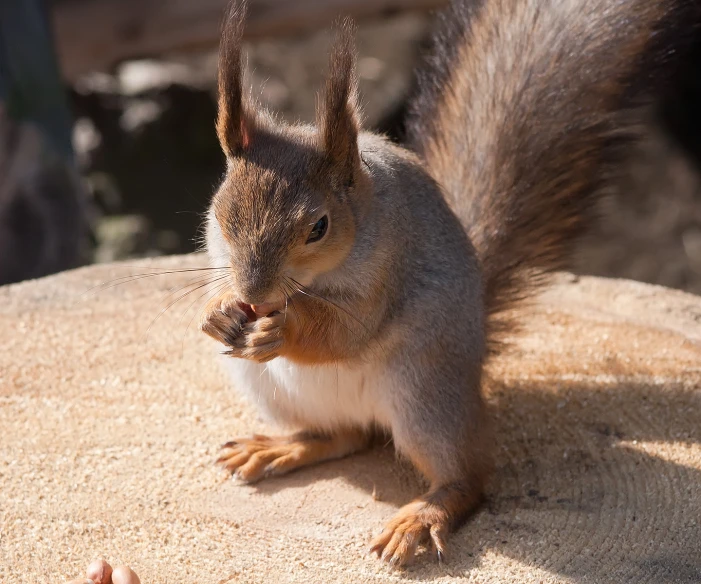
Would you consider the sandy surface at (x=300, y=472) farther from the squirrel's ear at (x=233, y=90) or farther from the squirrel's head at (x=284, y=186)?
the squirrel's ear at (x=233, y=90)

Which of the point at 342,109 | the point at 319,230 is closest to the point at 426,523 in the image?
the point at 319,230

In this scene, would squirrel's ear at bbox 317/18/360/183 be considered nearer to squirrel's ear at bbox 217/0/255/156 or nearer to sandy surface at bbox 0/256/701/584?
squirrel's ear at bbox 217/0/255/156

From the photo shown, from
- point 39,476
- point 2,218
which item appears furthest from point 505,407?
point 2,218

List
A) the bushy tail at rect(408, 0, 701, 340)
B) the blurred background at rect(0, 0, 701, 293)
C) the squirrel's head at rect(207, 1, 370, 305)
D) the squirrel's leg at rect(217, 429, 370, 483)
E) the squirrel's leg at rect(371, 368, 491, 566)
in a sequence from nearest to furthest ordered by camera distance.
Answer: the squirrel's head at rect(207, 1, 370, 305) < the squirrel's leg at rect(371, 368, 491, 566) < the squirrel's leg at rect(217, 429, 370, 483) < the bushy tail at rect(408, 0, 701, 340) < the blurred background at rect(0, 0, 701, 293)

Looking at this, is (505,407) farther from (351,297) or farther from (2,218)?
(2,218)

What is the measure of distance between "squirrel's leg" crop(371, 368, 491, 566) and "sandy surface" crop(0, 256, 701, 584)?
5cm

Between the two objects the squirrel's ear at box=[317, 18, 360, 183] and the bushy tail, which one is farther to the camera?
the bushy tail

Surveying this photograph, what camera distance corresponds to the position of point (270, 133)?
74.5 inches

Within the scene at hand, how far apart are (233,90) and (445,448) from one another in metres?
0.80

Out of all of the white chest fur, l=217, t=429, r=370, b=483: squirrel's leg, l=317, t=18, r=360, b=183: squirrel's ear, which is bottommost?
l=217, t=429, r=370, b=483: squirrel's leg

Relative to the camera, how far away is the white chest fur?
2.01m

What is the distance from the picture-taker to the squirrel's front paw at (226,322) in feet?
6.13

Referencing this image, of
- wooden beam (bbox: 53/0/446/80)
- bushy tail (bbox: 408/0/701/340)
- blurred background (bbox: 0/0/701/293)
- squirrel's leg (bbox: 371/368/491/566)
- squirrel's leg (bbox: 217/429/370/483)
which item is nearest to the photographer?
squirrel's leg (bbox: 371/368/491/566)

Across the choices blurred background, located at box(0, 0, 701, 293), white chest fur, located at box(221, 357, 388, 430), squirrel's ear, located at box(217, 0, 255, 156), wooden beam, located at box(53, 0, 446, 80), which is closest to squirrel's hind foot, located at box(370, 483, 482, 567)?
white chest fur, located at box(221, 357, 388, 430)
